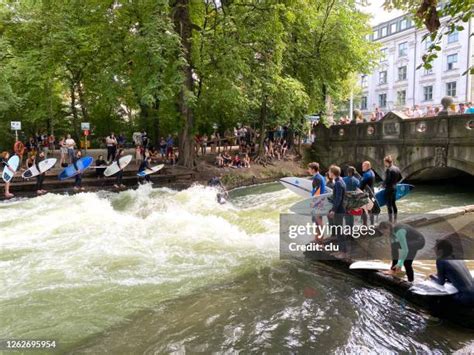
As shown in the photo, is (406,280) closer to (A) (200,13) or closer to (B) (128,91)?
(B) (128,91)

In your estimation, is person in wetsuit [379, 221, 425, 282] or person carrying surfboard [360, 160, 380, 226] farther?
person carrying surfboard [360, 160, 380, 226]

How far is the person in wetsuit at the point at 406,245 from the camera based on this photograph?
6488 mm

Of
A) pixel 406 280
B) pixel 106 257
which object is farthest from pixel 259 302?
pixel 106 257

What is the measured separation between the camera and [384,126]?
23.1 meters

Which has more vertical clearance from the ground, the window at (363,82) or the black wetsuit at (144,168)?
the window at (363,82)

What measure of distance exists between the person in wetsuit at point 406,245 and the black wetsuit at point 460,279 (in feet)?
2.44

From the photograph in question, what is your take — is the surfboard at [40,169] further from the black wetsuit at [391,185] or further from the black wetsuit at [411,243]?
the black wetsuit at [411,243]

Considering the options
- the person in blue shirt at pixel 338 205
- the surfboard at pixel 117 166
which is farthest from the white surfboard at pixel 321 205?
the surfboard at pixel 117 166

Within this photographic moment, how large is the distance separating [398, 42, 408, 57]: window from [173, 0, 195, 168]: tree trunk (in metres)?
44.4

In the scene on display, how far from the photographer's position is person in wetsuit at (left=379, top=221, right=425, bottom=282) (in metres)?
6.49

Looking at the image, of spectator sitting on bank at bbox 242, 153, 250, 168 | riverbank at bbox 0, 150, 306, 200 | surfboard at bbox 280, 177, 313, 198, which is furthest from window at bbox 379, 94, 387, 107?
surfboard at bbox 280, 177, 313, 198

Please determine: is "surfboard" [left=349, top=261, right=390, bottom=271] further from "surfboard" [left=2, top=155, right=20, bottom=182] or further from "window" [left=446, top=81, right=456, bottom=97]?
"window" [left=446, top=81, right=456, bottom=97]

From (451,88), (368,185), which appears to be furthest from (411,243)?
(451,88)

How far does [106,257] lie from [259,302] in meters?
4.25
